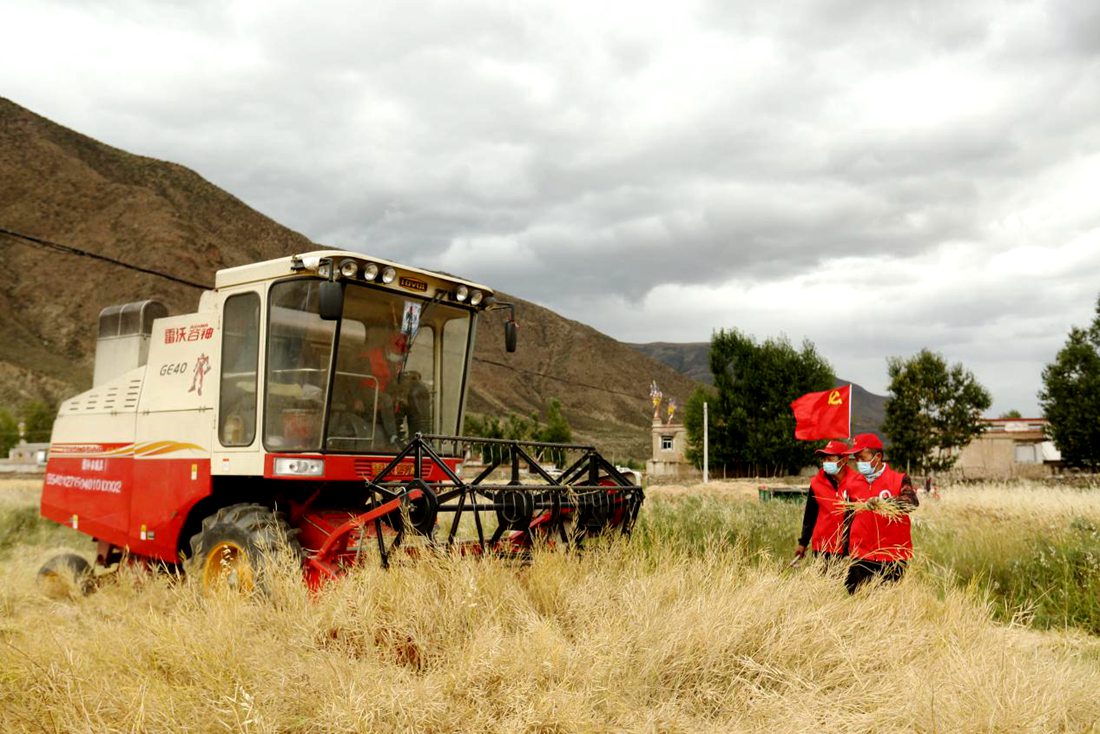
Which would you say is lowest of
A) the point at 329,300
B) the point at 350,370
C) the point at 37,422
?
the point at 37,422

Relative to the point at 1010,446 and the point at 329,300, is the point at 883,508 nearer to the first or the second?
the point at 329,300

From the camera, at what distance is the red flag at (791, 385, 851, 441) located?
9125 millimetres

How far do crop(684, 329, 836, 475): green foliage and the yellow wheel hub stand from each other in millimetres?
47632

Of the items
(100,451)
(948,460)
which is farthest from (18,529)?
(948,460)

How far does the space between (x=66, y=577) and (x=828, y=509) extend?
7.77 meters

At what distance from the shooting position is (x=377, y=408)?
819 cm

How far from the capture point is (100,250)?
10681 centimetres

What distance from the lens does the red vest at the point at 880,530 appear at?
6.73 meters

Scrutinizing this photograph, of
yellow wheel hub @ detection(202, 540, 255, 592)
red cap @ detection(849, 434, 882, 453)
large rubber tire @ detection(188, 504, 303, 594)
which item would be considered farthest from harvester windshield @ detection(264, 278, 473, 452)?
red cap @ detection(849, 434, 882, 453)

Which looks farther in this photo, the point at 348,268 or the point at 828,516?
the point at 348,268

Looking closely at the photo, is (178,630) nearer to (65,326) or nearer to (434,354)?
(434,354)

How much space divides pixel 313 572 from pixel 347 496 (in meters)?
1.53

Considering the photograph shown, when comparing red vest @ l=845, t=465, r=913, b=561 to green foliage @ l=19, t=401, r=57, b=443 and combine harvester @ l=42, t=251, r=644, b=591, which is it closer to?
combine harvester @ l=42, t=251, r=644, b=591

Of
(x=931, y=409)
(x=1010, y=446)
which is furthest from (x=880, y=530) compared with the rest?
(x=1010, y=446)
